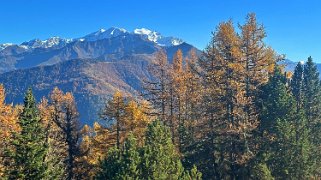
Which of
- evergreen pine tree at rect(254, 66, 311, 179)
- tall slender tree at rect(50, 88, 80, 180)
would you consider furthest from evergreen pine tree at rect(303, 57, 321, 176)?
tall slender tree at rect(50, 88, 80, 180)

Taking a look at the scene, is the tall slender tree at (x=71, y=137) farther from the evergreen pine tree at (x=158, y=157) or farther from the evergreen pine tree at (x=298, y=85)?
the evergreen pine tree at (x=298, y=85)

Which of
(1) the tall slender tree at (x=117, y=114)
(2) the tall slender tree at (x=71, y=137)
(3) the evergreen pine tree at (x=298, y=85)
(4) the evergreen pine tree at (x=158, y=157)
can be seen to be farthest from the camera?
(3) the evergreen pine tree at (x=298, y=85)

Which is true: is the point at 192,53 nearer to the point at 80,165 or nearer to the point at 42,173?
the point at 80,165

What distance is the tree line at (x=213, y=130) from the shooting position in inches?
1271

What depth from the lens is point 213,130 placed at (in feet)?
121

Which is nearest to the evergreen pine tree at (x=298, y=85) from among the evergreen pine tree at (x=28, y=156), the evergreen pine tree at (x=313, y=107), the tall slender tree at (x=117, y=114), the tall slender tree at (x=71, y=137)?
the evergreen pine tree at (x=313, y=107)

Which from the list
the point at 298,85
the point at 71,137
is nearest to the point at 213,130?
the point at 71,137

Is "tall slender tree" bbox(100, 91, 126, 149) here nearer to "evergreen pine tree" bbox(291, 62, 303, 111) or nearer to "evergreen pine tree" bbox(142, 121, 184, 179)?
"evergreen pine tree" bbox(142, 121, 184, 179)

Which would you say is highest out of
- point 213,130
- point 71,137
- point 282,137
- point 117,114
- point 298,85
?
point 298,85

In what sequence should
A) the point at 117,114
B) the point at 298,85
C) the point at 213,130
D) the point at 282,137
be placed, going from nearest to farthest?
the point at 282,137, the point at 213,130, the point at 117,114, the point at 298,85

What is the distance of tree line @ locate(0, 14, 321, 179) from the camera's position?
32281 mm

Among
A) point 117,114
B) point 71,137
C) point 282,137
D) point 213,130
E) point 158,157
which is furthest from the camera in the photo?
point 117,114

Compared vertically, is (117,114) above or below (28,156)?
above

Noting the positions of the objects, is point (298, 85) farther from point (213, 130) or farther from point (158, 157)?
point (158, 157)
